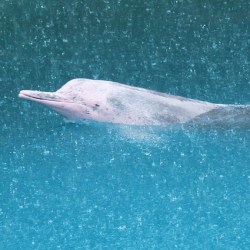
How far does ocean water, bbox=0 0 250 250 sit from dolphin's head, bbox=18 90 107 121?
40 mm

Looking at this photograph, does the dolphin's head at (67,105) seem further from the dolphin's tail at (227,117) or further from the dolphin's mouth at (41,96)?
the dolphin's tail at (227,117)

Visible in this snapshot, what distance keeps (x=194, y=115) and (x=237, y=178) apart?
0.54 m

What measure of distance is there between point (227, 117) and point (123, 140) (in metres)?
0.42

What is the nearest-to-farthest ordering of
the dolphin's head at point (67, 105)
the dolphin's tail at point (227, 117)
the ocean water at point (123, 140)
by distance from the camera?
the ocean water at point (123, 140) → the dolphin's tail at point (227, 117) → the dolphin's head at point (67, 105)

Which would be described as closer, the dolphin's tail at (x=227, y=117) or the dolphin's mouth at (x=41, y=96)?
the dolphin's tail at (x=227, y=117)

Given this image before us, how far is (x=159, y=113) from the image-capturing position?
235cm

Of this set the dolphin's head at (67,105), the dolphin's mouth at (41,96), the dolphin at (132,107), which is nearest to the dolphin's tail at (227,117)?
the dolphin at (132,107)

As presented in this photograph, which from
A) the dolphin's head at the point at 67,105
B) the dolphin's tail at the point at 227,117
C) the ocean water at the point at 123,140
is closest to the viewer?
the ocean water at the point at 123,140

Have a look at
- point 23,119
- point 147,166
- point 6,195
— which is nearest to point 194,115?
point 147,166

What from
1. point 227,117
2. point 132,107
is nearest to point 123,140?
point 132,107

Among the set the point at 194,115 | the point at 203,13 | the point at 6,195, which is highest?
the point at 203,13

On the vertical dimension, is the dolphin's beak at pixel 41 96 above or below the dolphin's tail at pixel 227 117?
A: above

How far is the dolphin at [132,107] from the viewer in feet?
7.64

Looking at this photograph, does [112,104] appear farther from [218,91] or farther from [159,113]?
[218,91]
